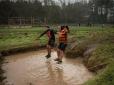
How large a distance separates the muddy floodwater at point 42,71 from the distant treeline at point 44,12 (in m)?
30.1

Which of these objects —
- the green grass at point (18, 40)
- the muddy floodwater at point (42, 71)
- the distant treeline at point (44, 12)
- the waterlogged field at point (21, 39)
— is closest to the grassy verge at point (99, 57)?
the muddy floodwater at point (42, 71)

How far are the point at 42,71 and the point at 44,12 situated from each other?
45589mm

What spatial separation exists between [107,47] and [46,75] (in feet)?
12.0

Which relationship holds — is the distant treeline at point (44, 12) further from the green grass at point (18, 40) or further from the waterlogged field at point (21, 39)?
the green grass at point (18, 40)

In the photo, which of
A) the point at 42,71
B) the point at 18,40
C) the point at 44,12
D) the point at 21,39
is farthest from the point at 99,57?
the point at 44,12

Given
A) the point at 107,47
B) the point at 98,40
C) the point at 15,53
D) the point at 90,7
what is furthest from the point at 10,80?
the point at 90,7

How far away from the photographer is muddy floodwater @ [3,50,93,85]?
32.2ft

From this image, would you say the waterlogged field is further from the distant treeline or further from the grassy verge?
the distant treeline

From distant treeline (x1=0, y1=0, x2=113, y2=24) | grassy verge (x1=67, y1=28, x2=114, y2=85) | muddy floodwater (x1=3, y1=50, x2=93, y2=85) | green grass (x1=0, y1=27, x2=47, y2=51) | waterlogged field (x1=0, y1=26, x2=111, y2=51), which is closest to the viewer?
grassy verge (x1=67, y1=28, x2=114, y2=85)

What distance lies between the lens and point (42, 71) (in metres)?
11.5

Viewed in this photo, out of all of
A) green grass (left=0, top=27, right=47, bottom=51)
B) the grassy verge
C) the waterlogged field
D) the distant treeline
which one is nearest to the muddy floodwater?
the grassy verge

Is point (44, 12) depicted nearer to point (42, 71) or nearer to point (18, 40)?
point (18, 40)

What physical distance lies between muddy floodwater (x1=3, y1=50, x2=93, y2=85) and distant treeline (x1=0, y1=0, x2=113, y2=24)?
98.7ft

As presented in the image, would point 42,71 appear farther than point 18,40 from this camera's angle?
No
